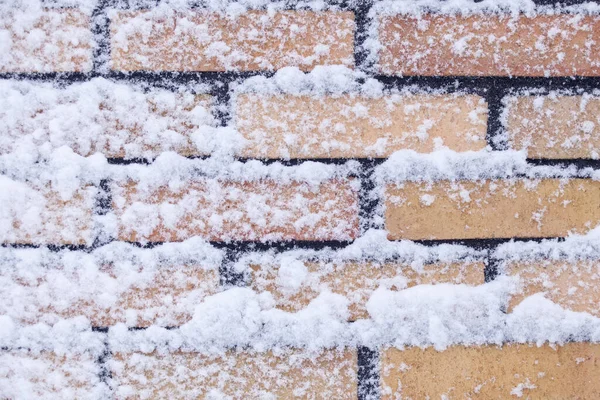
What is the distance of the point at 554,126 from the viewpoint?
578 mm

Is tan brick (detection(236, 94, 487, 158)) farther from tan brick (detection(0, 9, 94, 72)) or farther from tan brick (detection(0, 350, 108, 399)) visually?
tan brick (detection(0, 350, 108, 399))

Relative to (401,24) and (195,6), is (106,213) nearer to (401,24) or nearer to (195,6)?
(195,6)

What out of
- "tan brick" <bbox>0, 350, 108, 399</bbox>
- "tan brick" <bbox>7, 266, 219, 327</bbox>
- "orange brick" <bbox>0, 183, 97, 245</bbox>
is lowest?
"tan brick" <bbox>0, 350, 108, 399</bbox>

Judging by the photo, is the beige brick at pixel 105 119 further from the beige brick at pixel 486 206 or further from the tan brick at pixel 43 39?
the beige brick at pixel 486 206

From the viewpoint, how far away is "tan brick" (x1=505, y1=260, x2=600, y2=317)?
58cm

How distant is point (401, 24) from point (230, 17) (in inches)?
7.8

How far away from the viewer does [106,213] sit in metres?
0.57

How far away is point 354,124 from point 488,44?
0.18m

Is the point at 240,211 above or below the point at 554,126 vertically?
below

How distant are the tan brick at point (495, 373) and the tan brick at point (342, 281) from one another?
0.27ft

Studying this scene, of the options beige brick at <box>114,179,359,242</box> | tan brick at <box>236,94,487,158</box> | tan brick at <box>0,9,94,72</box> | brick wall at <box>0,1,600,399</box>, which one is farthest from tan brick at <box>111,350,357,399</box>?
tan brick at <box>0,9,94,72</box>

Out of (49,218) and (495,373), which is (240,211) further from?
(495,373)

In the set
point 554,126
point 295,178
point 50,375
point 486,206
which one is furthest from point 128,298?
point 554,126

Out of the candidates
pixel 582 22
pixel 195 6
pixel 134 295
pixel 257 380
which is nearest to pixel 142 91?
pixel 195 6
